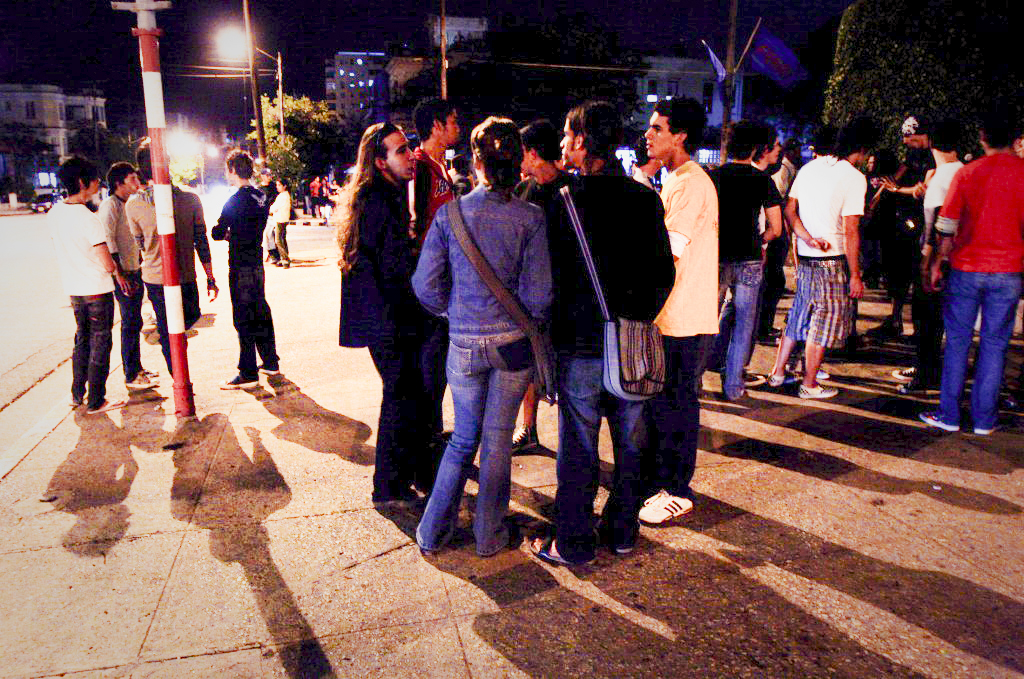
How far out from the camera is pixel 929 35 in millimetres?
9711

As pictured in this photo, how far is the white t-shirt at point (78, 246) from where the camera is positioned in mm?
5172

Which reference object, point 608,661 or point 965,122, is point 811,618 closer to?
point 608,661

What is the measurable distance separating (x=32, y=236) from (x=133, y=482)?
79.0 feet

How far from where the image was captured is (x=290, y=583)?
10.2 ft

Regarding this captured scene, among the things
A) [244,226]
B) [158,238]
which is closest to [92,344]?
[158,238]

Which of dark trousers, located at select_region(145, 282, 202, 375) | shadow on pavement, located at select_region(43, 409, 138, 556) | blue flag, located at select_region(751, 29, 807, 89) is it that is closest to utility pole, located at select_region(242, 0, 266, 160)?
blue flag, located at select_region(751, 29, 807, 89)

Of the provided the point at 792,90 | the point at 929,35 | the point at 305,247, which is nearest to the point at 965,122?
the point at 929,35

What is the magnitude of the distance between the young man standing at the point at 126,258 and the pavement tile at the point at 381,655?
4.10 m

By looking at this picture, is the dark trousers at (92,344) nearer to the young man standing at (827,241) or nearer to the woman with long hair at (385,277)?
the woman with long hair at (385,277)

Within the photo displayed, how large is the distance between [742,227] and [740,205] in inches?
6.1

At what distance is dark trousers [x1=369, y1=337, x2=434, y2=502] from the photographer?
145 inches

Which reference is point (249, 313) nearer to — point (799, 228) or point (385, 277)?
point (385, 277)

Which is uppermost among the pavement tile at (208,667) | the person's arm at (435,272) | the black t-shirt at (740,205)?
the black t-shirt at (740,205)

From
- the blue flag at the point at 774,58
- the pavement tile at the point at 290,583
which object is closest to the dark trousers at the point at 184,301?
the pavement tile at the point at 290,583
